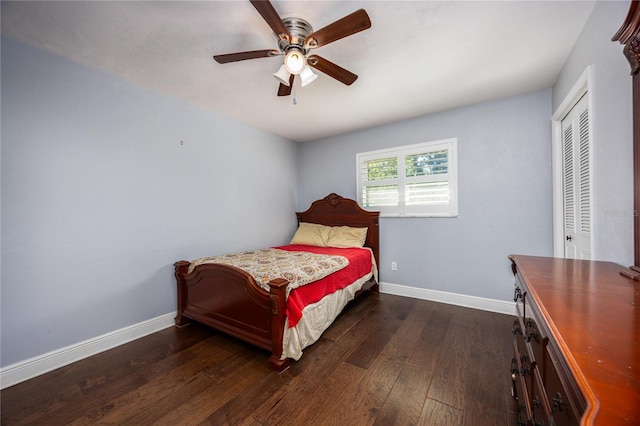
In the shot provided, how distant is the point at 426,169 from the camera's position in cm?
331

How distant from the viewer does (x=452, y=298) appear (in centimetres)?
311

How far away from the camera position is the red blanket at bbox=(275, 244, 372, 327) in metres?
1.94

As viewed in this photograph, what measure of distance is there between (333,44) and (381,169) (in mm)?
2064

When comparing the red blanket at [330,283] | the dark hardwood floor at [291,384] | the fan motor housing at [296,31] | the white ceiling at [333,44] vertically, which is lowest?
the dark hardwood floor at [291,384]

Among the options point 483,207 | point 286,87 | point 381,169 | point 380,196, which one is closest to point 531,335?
point 286,87

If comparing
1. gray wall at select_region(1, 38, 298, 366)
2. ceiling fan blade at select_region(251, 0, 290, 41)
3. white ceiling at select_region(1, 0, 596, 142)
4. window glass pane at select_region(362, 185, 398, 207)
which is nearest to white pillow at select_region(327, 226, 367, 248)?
window glass pane at select_region(362, 185, 398, 207)

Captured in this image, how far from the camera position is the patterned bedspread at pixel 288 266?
205cm

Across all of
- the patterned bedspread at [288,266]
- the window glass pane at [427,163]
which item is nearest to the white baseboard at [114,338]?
the patterned bedspread at [288,266]

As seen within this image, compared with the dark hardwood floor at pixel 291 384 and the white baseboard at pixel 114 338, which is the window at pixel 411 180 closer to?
the white baseboard at pixel 114 338

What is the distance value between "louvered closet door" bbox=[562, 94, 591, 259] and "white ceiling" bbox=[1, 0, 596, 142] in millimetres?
557

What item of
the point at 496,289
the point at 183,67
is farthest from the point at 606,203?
the point at 183,67

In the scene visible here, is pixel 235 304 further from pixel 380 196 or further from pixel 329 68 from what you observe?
pixel 380 196

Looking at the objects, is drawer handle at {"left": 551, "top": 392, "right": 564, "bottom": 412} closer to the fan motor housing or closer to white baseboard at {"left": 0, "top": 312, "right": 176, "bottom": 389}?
the fan motor housing

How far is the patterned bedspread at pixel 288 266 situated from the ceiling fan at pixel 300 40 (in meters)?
1.50
